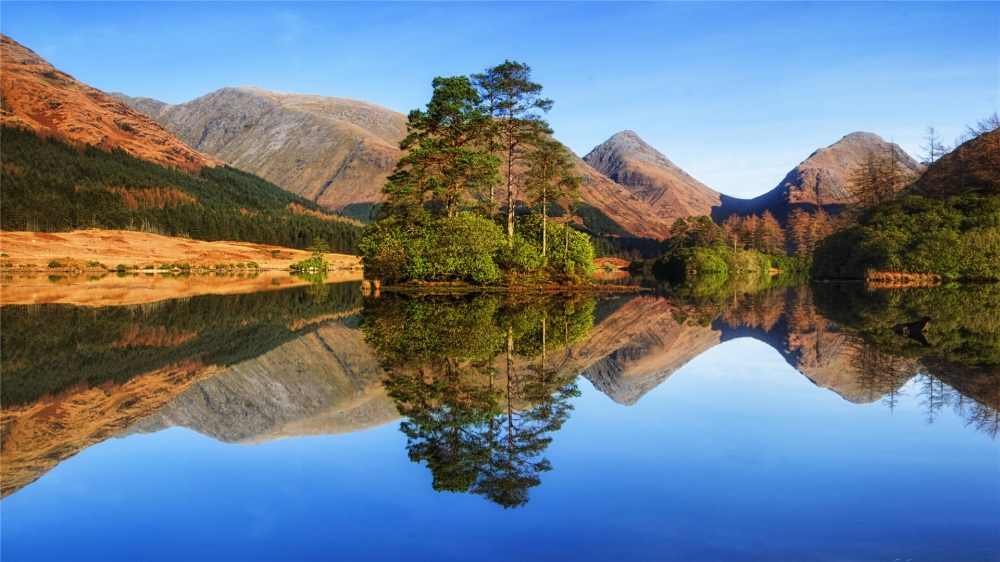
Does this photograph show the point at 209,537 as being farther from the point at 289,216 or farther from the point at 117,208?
the point at 289,216

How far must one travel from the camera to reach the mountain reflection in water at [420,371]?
9.62m

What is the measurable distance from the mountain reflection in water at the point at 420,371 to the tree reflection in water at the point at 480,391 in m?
0.04

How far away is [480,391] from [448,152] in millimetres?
32209

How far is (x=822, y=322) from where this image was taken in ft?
86.8

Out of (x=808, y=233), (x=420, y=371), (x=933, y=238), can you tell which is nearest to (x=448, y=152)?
(x=420, y=371)

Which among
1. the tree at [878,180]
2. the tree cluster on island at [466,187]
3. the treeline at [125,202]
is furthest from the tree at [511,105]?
the treeline at [125,202]

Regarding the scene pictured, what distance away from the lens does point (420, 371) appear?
1454cm

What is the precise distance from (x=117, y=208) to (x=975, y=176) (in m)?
140

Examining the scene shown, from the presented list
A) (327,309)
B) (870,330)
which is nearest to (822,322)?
(870,330)

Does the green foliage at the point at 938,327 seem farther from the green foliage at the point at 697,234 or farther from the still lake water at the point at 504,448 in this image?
the green foliage at the point at 697,234

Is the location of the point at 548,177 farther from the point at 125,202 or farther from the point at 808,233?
the point at 125,202

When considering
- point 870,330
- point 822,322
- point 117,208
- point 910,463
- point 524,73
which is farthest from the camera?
point 117,208

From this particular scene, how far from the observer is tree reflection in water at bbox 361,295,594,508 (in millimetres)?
8266

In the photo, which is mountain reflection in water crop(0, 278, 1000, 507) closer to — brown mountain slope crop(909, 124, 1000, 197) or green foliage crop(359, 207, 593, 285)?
green foliage crop(359, 207, 593, 285)
